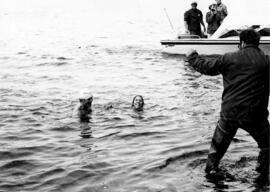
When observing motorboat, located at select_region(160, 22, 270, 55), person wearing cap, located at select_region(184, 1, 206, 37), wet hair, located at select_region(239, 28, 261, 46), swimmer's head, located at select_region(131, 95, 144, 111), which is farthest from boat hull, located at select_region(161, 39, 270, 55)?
wet hair, located at select_region(239, 28, 261, 46)

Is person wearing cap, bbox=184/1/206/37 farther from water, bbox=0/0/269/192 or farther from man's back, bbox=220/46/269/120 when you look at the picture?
man's back, bbox=220/46/269/120

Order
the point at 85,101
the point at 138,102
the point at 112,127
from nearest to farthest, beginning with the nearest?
the point at 112,127
the point at 85,101
the point at 138,102

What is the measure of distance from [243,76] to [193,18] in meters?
12.9

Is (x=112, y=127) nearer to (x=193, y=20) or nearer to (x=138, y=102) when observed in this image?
(x=138, y=102)

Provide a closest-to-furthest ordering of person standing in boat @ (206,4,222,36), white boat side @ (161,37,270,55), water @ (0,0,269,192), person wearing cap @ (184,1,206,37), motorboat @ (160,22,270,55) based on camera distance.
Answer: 1. water @ (0,0,269,192)
2. white boat side @ (161,37,270,55)
3. motorboat @ (160,22,270,55)
4. person wearing cap @ (184,1,206,37)
5. person standing in boat @ (206,4,222,36)

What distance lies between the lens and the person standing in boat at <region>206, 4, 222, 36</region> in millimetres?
17744

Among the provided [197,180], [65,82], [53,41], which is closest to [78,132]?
[197,180]

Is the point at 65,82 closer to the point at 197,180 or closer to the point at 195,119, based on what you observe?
the point at 195,119

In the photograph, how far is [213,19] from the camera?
1822cm

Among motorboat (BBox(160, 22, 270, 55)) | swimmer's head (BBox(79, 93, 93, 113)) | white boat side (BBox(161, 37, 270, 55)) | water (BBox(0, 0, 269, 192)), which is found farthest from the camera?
motorboat (BBox(160, 22, 270, 55))

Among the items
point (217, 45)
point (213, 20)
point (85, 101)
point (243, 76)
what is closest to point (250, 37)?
point (243, 76)

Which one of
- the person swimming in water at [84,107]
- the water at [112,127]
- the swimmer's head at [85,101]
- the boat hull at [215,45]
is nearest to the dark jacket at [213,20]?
the boat hull at [215,45]

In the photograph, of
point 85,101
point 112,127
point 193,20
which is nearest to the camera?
point 112,127

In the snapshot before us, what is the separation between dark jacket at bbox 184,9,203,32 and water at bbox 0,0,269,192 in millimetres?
1504
